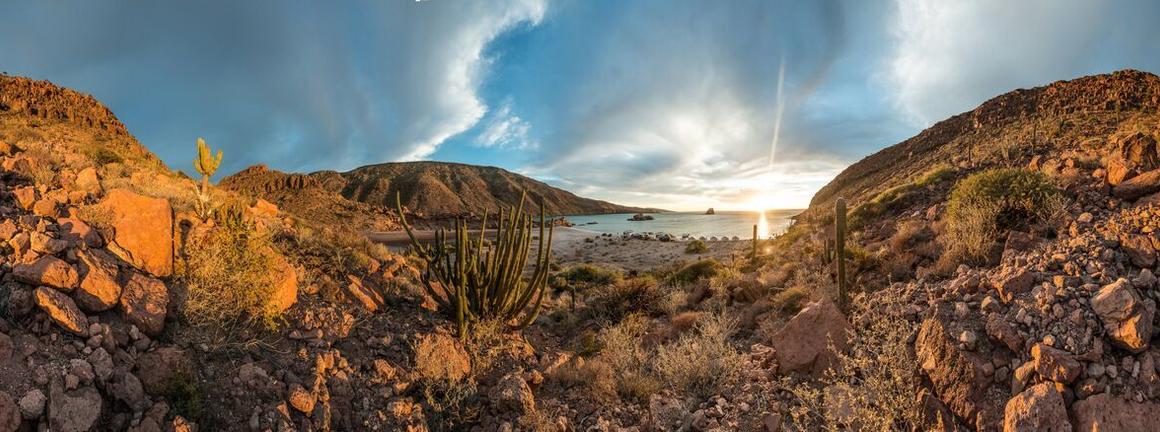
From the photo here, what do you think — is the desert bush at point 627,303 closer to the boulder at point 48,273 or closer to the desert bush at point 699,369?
the desert bush at point 699,369

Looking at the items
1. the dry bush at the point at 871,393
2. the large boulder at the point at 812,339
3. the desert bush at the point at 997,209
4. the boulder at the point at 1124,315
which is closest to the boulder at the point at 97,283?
the dry bush at the point at 871,393

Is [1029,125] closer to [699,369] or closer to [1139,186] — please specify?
[1139,186]

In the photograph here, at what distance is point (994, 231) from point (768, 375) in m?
4.02

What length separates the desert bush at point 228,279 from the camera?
383 cm

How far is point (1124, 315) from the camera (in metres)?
3.12

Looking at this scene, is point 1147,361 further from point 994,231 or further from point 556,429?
point 556,429

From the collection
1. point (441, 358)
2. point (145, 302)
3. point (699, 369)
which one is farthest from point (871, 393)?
point (145, 302)

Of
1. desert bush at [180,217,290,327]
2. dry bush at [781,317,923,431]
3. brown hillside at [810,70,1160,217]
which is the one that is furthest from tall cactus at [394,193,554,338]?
brown hillside at [810,70,1160,217]

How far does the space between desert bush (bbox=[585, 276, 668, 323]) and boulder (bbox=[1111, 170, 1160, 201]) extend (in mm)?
6083

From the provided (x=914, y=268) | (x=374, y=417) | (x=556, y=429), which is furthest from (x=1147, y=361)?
(x=374, y=417)

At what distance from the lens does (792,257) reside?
35.8 feet

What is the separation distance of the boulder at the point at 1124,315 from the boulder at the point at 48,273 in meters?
7.65

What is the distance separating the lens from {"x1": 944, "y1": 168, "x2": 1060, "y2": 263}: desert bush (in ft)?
17.9

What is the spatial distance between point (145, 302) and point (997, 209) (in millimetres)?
9781
